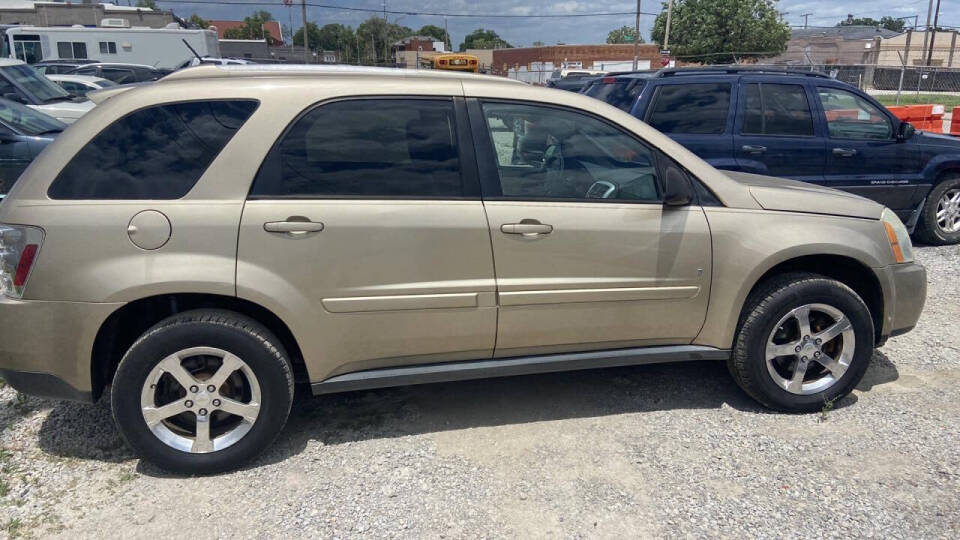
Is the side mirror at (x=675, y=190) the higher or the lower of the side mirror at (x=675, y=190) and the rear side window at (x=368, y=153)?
the lower

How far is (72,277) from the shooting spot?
311 centimetres

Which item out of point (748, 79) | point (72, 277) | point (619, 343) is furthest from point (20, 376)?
point (748, 79)

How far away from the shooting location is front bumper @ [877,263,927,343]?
3.99 meters

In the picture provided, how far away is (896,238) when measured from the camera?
4043mm

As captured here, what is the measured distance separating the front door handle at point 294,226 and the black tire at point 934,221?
706cm

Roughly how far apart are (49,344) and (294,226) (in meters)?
1.19

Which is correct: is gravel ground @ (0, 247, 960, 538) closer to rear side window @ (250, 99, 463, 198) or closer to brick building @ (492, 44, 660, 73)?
rear side window @ (250, 99, 463, 198)

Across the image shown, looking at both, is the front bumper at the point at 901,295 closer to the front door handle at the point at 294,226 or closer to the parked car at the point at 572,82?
the parked car at the point at 572,82

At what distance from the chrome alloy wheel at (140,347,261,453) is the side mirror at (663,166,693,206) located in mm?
2217

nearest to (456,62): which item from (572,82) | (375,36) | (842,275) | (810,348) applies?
(572,82)

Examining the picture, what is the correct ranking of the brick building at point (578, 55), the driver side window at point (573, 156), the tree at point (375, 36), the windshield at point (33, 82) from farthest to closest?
the tree at point (375, 36)
the brick building at point (578, 55)
the windshield at point (33, 82)
the driver side window at point (573, 156)

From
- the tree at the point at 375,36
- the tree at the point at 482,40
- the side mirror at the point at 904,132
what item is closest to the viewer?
the side mirror at the point at 904,132

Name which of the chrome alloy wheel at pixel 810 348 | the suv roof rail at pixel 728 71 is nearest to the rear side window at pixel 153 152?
the chrome alloy wheel at pixel 810 348

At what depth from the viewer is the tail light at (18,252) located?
3098 millimetres
